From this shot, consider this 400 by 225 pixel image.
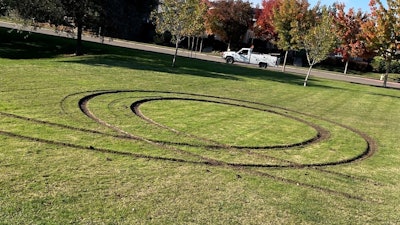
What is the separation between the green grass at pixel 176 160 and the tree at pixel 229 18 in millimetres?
41347

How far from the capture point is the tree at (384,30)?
109 ft

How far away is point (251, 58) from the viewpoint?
44781mm

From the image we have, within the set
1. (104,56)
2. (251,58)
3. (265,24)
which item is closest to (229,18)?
(265,24)

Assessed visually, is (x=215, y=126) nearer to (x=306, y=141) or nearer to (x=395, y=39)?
(x=306, y=141)

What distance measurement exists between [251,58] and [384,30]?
14670mm

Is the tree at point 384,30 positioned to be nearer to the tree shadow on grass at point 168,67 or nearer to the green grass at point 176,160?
the tree shadow on grass at point 168,67

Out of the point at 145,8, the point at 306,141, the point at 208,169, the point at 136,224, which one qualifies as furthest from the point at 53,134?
the point at 145,8

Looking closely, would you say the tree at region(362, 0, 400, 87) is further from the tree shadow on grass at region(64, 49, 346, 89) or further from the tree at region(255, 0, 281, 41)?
the tree at region(255, 0, 281, 41)

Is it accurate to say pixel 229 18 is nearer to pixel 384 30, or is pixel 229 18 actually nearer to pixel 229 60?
pixel 229 60

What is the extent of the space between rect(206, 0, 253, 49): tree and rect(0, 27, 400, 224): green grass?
136 ft

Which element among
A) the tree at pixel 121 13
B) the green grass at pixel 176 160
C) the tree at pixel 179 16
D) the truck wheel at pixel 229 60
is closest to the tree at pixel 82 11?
the tree at pixel 121 13

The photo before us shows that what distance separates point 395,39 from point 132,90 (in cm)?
2610

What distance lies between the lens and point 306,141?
11.9 m

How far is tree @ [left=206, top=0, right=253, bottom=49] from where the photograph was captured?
2242 inches
